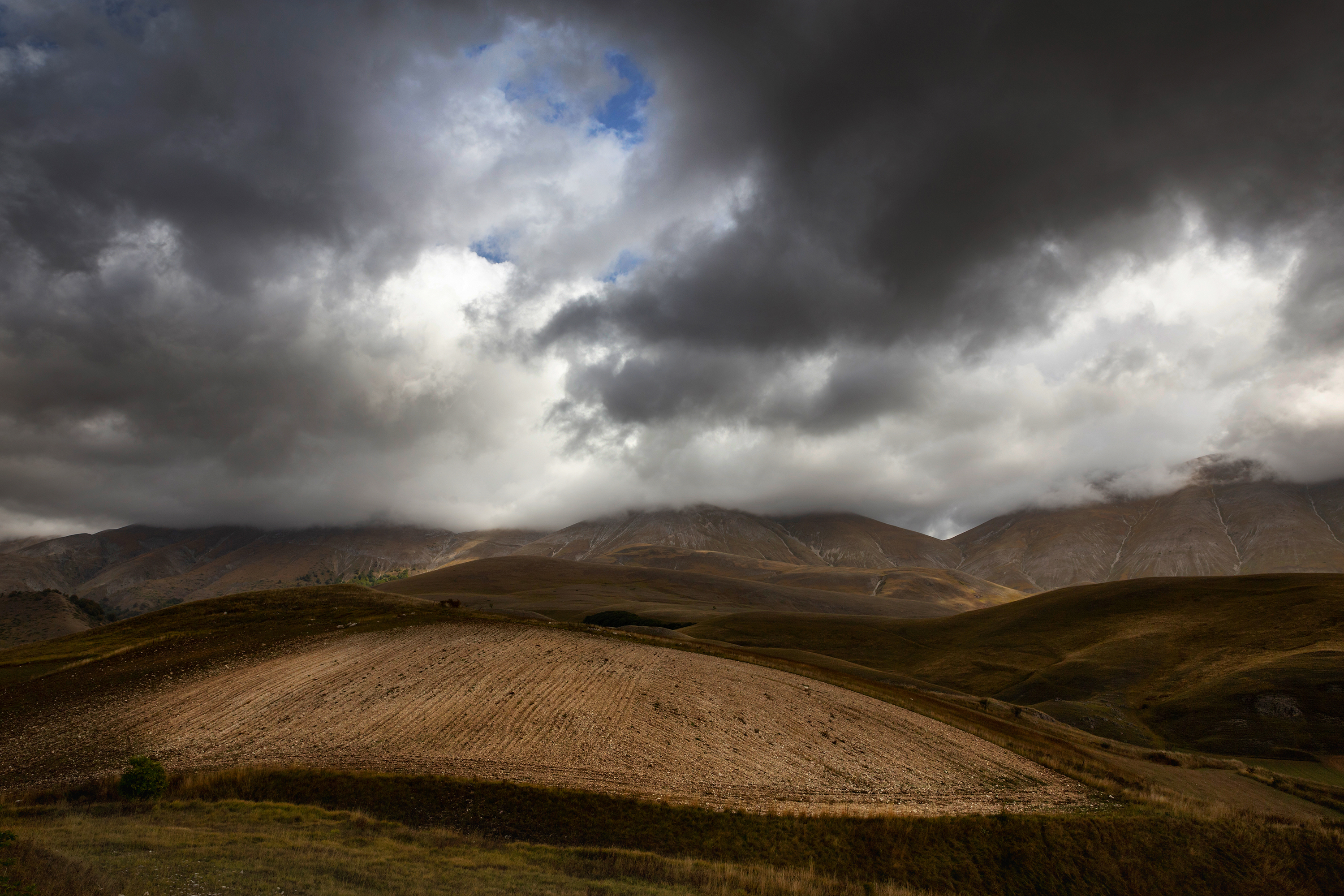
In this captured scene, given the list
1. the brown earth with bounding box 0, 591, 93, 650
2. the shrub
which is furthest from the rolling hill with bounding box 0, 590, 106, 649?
the shrub

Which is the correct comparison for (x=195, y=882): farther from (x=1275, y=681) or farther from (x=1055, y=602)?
(x=1055, y=602)

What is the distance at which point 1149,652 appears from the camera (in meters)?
81.8

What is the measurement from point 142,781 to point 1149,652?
10122 centimetres

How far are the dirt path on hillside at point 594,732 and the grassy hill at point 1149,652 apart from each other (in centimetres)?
3842

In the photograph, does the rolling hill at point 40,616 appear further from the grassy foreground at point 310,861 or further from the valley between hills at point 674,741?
the grassy foreground at point 310,861

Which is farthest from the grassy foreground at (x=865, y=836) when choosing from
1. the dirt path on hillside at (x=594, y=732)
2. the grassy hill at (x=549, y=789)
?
the dirt path on hillside at (x=594, y=732)

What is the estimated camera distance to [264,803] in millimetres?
23219

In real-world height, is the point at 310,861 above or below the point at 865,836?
above

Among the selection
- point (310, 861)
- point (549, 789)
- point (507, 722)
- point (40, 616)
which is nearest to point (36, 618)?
point (40, 616)

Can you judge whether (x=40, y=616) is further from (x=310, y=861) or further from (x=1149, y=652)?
(x=1149, y=652)

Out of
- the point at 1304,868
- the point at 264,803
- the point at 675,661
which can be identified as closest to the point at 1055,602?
the point at 675,661

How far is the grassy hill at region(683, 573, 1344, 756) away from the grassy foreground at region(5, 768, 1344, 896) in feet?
132

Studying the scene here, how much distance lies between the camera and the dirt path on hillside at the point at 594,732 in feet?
88.9

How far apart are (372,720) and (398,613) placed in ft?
107
